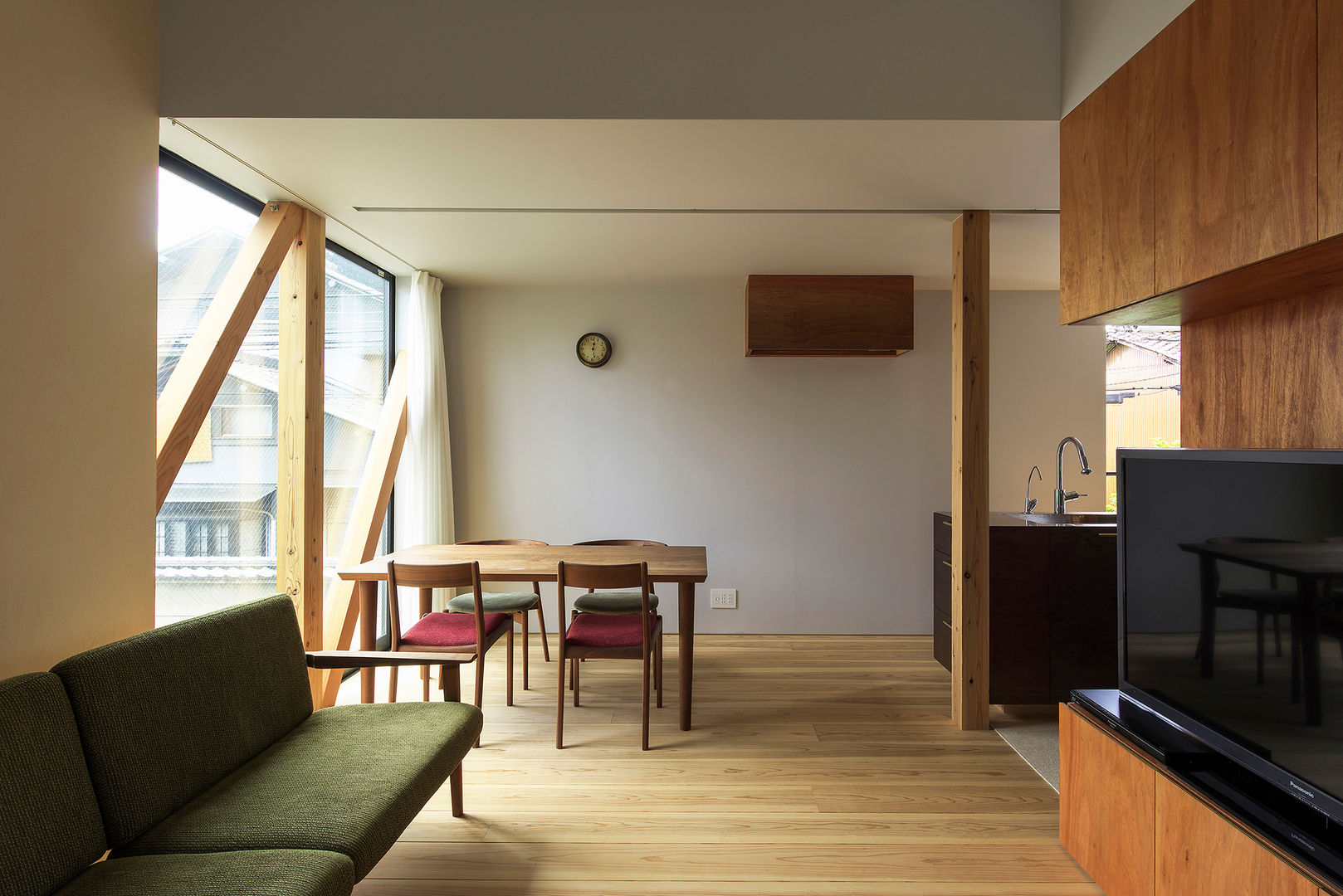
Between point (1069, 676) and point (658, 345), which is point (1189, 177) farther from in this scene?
point (658, 345)

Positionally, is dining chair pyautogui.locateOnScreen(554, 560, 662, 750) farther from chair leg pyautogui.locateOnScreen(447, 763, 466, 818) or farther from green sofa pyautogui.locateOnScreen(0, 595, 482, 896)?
green sofa pyautogui.locateOnScreen(0, 595, 482, 896)

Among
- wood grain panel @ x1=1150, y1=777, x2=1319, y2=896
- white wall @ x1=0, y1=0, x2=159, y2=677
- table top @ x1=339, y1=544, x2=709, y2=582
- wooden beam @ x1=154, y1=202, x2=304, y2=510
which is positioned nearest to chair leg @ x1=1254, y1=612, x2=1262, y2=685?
wood grain panel @ x1=1150, y1=777, x2=1319, y2=896

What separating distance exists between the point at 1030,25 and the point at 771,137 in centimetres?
97

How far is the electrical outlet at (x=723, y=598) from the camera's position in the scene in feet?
16.4

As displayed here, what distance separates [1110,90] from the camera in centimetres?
209

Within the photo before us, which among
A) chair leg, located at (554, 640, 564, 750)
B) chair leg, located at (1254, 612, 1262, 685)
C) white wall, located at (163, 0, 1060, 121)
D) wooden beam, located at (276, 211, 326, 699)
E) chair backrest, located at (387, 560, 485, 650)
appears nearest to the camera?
chair leg, located at (1254, 612, 1262, 685)

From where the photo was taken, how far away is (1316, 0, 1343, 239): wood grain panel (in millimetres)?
1324

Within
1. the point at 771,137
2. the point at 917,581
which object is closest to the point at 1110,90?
the point at 771,137

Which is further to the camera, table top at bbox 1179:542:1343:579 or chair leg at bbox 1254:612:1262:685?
chair leg at bbox 1254:612:1262:685

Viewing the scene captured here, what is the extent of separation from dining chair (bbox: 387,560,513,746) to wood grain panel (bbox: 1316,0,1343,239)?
108 inches

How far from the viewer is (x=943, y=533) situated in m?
4.15

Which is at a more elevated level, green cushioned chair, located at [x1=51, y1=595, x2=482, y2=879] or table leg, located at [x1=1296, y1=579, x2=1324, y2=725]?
table leg, located at [x1=1296, y1=579, x2=1324, y2=725]

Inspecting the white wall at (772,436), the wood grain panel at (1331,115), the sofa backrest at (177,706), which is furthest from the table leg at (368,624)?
the wood grain panel at (1331,115)

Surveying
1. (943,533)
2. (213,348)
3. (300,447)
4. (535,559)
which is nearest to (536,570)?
(535,559)
